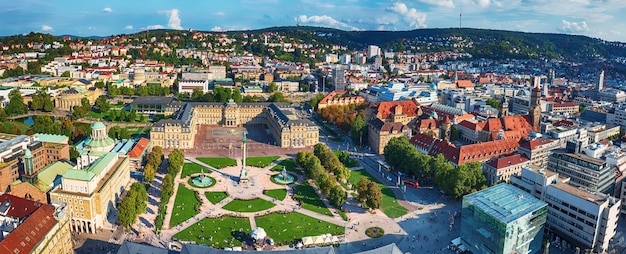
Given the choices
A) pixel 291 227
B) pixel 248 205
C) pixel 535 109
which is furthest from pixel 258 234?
pixel 535 109

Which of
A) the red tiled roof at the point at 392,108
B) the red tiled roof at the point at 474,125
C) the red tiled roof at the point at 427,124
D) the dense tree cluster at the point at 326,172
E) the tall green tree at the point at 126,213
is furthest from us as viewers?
the red tiled roof at the point at 392,108

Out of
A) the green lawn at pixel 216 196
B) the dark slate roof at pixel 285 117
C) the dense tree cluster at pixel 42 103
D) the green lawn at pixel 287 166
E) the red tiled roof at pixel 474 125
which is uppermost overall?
the dense tree cluster at pixel 42 103

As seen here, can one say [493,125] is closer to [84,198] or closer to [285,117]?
[285,117]

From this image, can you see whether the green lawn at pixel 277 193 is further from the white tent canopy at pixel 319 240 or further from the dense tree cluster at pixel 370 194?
the white tent canopy at pixel 319 240

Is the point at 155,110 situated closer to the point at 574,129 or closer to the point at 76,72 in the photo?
the point at 76,72

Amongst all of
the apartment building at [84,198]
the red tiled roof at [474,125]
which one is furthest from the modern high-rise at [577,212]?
the apartment building at [84,198]

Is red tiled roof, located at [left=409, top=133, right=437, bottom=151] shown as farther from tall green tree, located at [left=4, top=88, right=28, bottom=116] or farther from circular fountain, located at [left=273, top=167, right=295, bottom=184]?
tall green tree, located at [left=4, top=88, right=28, bottom=116]
